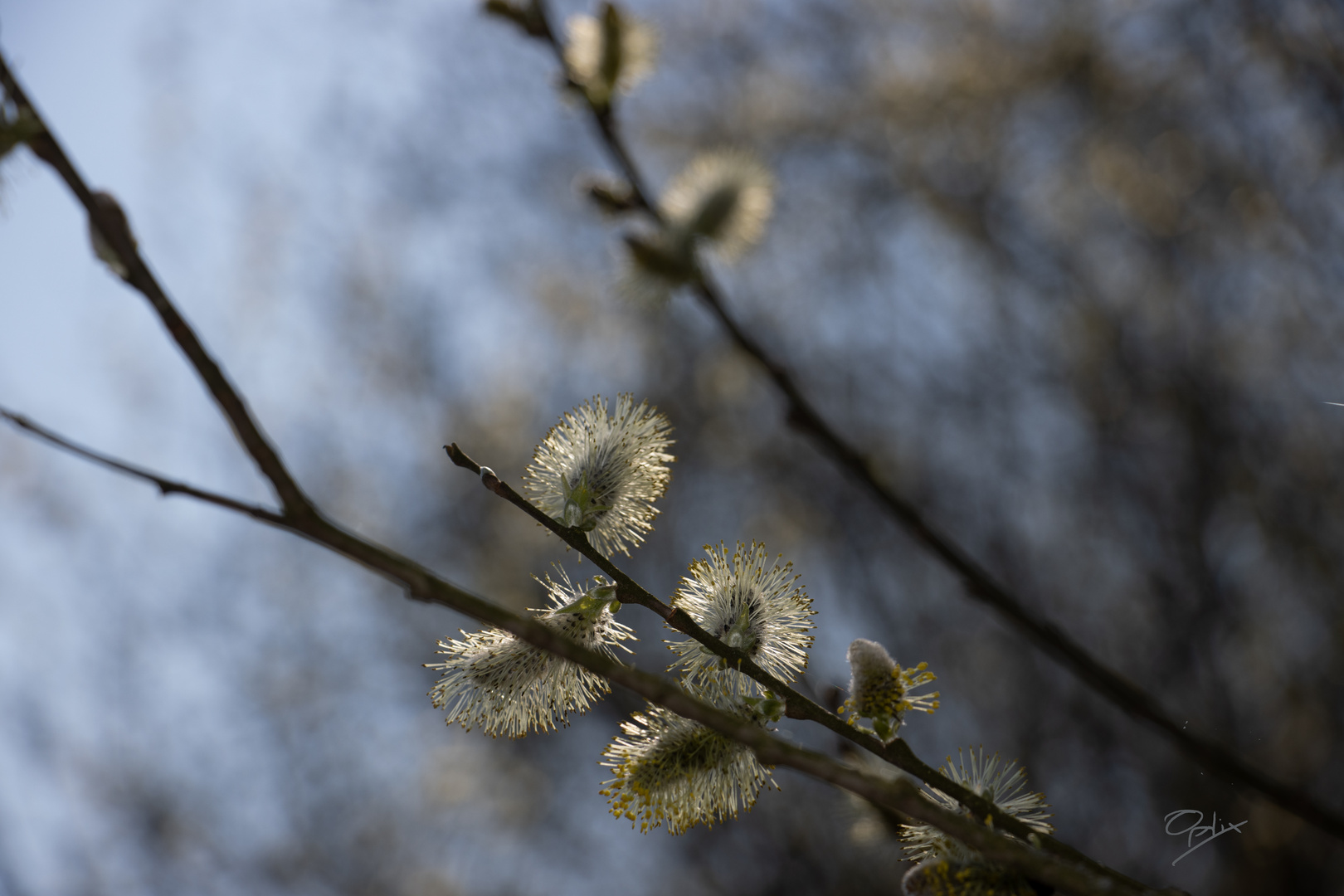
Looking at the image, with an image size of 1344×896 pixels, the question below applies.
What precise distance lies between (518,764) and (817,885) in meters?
1.93

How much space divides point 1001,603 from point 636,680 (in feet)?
3.22

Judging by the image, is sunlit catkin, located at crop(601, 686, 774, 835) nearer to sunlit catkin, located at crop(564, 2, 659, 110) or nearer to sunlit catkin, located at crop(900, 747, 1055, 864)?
sunlit catkin, located at crop(900, 747, 1055, 864)

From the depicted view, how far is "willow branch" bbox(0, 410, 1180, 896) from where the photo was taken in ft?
2.04

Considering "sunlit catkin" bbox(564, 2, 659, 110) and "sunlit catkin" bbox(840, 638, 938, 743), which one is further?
"sunlit catkin" bbox(564, 2, 659, 110)

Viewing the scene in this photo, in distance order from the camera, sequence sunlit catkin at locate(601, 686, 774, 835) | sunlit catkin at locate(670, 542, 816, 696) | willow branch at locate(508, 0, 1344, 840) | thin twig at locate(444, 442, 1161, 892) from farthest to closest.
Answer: willow branch at locate(508, 0, 1344, 840) → sunlit catkin at locate(670, 542, 816, 696) → sunlit catkin at locate(601, 686, 774, 835) → thin twig at locate(444, 442, 1161, 892)

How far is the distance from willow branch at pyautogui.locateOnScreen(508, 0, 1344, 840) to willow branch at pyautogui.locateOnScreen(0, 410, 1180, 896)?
783mm

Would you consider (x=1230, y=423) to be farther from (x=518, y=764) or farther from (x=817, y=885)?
(x=518, y=764)

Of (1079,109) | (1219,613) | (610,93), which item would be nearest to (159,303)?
(610,93)

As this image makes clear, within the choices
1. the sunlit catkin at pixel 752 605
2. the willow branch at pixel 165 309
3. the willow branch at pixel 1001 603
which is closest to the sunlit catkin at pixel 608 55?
the willow branch at pixel 1001 603

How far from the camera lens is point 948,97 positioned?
4.79 metres

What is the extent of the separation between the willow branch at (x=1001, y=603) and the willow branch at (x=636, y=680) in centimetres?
78

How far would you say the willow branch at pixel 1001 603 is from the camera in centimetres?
134

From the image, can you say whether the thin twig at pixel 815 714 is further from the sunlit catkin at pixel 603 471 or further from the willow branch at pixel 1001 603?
the willow branch at pixel 1001 603
